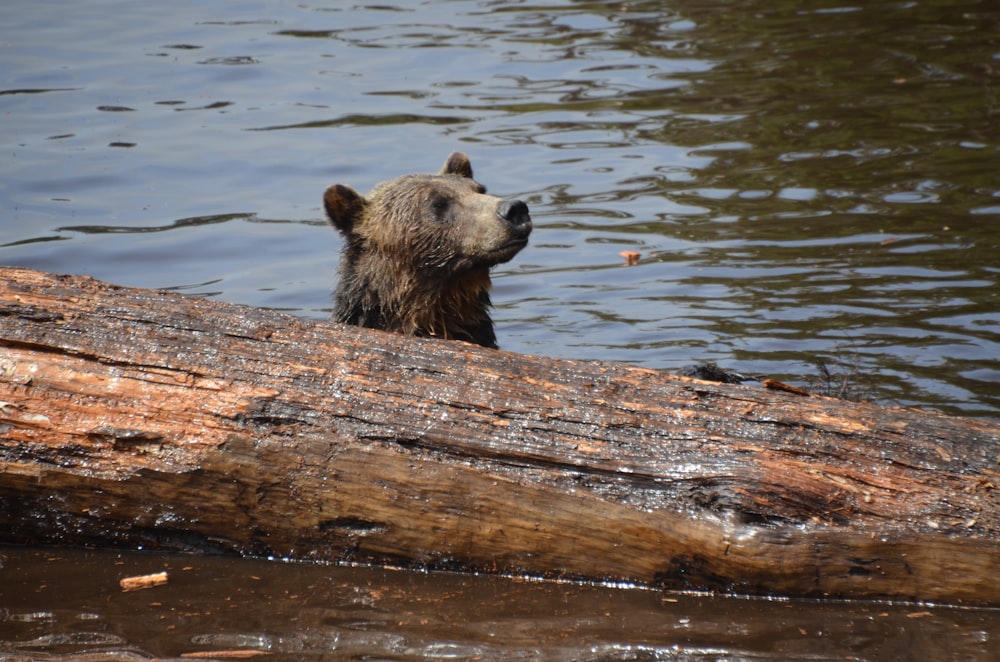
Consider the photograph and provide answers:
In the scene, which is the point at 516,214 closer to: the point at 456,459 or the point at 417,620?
the point at 456,459

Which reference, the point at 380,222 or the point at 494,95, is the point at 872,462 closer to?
the point at 380,222

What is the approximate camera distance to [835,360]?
8.80 m

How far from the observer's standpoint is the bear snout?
700cm

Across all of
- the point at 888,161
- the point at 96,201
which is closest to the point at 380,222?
the point at 96,201

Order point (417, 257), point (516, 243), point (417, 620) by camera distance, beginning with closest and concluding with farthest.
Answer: point (417, 620), point (516, 243), point (417, 257)

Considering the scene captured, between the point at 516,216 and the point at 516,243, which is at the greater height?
the point at 516,216

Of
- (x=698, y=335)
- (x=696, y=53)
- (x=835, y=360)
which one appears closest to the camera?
(x=835, y=360)

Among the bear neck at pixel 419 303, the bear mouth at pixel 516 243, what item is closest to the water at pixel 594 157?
the bear neck at pixel 419 303

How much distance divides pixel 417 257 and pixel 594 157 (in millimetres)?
7441

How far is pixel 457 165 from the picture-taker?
8.06 meters

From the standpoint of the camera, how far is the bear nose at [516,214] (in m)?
7.00

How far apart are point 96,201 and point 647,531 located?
9.60 metres

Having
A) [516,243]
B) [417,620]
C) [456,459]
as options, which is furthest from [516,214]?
[417,620]

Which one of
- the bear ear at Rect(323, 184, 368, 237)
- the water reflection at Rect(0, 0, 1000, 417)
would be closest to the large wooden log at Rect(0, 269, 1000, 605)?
the bear ear at Rect(323, 184, 368, 237)
